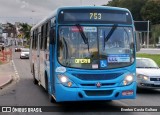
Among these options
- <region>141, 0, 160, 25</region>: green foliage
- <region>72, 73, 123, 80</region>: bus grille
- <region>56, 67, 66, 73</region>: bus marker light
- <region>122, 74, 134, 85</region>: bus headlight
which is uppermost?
<region>141, 0, 160, 25</region>: green foliage

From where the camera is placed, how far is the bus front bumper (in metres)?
11.3

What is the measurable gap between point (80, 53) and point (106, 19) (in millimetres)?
1273

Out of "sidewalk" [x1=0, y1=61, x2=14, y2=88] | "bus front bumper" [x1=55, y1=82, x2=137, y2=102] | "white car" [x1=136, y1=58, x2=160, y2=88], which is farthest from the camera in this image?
"sidewalk" [x1=0, y1=61, x2=14, y2=88]

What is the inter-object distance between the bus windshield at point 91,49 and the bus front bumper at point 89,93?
0.62 m

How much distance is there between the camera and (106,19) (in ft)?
39.1

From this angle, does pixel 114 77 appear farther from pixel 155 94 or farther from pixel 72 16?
pixel 155 94

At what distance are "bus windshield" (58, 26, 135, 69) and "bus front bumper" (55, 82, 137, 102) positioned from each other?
0.62 metres

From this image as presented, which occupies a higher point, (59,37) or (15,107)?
(59,37)

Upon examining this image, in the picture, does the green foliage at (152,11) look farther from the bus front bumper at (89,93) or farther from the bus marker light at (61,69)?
the bus marker light at (61,69)

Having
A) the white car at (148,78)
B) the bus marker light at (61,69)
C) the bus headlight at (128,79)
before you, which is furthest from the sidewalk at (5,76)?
the bus headlight at (128,79)

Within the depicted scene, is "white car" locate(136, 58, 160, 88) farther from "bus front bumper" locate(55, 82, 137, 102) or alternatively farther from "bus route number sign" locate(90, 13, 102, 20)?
"bus route number sign" locate(90, 13, 102, 20)

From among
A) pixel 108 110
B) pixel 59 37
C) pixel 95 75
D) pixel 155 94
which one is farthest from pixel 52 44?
pixel 155 94

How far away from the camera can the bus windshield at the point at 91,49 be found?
11495mm

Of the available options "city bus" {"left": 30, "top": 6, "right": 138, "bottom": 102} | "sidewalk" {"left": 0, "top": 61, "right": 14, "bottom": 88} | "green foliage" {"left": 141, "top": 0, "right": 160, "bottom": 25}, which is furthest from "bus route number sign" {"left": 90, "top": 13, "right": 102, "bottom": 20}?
"green foliage" {"left": 141, "top": 0, "right": 160, "bottom": 25}
